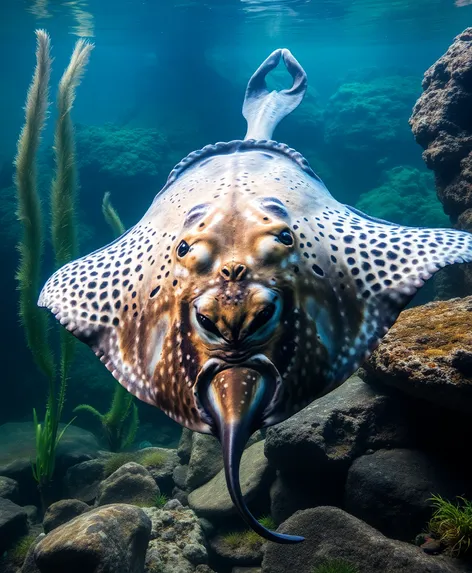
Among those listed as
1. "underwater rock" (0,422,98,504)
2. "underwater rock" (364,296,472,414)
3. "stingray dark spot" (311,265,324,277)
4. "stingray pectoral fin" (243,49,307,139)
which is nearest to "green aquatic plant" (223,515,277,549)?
"underwater rock" (364,296,472,414)

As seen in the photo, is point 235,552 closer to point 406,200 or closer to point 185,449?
point 185,449

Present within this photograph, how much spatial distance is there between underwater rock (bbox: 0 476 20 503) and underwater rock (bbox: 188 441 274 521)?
3.38 meters

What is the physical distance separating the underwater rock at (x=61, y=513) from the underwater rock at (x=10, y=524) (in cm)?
35

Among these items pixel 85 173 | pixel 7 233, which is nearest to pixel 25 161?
pixel 7 233

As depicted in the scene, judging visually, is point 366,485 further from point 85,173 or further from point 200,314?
point 85,173

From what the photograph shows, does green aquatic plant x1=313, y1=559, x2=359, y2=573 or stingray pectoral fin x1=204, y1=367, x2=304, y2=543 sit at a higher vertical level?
stingray pectoral fin x1=204, y1=367, x2=304, y2=543

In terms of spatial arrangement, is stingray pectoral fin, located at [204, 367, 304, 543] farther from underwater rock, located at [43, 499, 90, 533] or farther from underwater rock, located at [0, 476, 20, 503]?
underwater rock, located at [0, 476, 20, 503]

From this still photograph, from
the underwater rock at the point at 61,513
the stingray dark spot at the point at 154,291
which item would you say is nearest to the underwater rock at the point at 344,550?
the stingray dark spot at the point at 154,291

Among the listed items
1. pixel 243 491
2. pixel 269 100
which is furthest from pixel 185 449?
pixel 269 100

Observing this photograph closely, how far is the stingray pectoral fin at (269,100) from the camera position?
6230 mm

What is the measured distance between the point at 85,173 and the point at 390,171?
15.7 meters

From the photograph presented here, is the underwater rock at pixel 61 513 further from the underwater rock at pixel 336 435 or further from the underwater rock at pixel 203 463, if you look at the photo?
the underwater rock at pixel 336 435

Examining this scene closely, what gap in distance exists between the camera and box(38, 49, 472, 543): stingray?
7.07 feet

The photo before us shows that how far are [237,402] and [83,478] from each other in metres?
6.70
